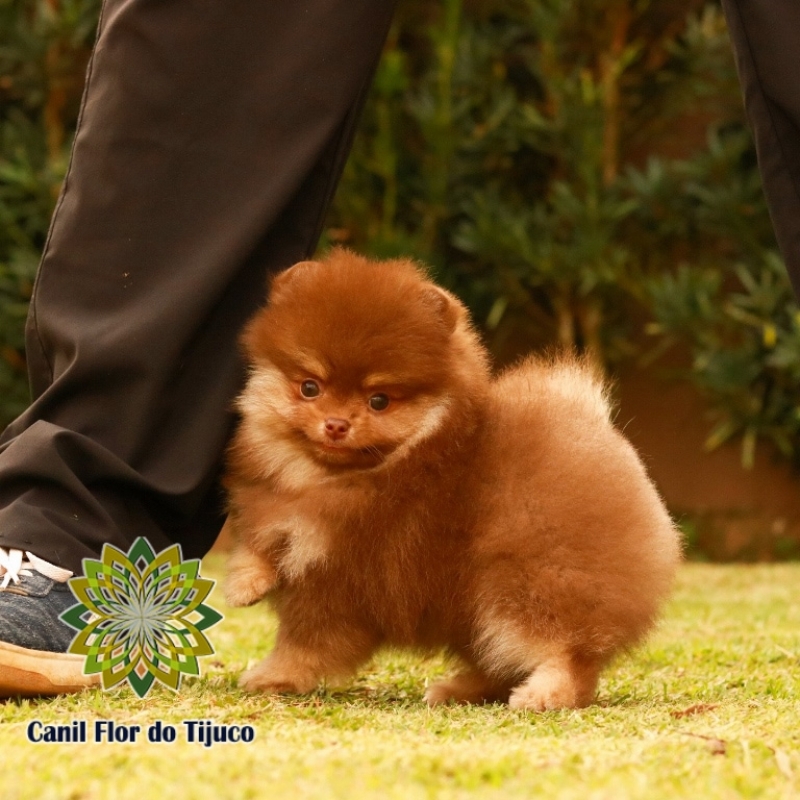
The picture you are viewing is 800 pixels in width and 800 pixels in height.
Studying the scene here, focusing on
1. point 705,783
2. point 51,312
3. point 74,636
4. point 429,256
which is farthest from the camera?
point 429,256

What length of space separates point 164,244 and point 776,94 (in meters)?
1.08

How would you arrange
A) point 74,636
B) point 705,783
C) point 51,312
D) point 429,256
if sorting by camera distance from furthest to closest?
point 429,256
point 51,312
point 74,636
point 705,783

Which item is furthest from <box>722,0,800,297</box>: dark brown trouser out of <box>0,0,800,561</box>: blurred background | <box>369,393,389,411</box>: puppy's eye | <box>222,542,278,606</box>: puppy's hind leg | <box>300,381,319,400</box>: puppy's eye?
<box>0,0,800,561</box>: blurred background

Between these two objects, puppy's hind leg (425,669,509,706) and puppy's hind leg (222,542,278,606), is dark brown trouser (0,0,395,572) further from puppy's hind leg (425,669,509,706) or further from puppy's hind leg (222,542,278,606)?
puppy's hind leg (425,669,509,706)

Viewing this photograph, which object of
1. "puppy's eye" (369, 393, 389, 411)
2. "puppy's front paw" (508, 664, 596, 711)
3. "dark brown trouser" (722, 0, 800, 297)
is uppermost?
"dark brown trouser" (722, 0, 800, 297)

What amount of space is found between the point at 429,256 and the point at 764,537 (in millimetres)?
2001

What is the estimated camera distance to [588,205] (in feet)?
17.6

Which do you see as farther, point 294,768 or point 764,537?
point 764,537

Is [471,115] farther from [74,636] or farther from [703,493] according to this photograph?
[74,636]

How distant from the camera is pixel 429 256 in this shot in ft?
18.1

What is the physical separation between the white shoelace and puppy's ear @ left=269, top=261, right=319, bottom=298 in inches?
23.1

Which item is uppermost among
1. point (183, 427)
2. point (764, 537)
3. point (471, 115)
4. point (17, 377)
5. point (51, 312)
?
point (471, 115)

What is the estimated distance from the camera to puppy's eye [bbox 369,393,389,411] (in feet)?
6.65

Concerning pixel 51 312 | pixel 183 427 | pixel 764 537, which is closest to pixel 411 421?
pixel 183 427
